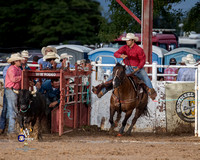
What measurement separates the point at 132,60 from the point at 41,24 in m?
41.1

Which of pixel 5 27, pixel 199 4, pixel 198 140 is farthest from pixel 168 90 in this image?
pixel 5 27

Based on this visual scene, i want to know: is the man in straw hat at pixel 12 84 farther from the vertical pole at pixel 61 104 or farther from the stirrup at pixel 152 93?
the stirrup at pixel 152 93

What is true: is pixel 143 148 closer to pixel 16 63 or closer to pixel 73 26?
pixel 16 63

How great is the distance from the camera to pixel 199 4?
23531mm

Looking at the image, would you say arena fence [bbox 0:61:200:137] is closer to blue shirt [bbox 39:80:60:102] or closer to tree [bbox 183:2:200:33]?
blue shirt [bbox 39:80:60:102]

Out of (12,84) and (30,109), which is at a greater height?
(12,84)

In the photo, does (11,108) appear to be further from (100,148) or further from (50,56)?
(100,148)

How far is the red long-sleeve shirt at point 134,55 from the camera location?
45.1 feet

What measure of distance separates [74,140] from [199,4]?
13.0m

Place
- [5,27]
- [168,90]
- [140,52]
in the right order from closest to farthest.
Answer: [140,52]
[168,90]
[5,27]

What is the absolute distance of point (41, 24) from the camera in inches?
2132

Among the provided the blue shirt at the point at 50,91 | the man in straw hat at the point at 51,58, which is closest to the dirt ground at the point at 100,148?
the blue shirt at the point at 50,91

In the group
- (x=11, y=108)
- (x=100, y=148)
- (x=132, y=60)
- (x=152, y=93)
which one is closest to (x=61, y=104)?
(x=11, y=108)

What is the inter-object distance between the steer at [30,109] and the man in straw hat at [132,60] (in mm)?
1862
